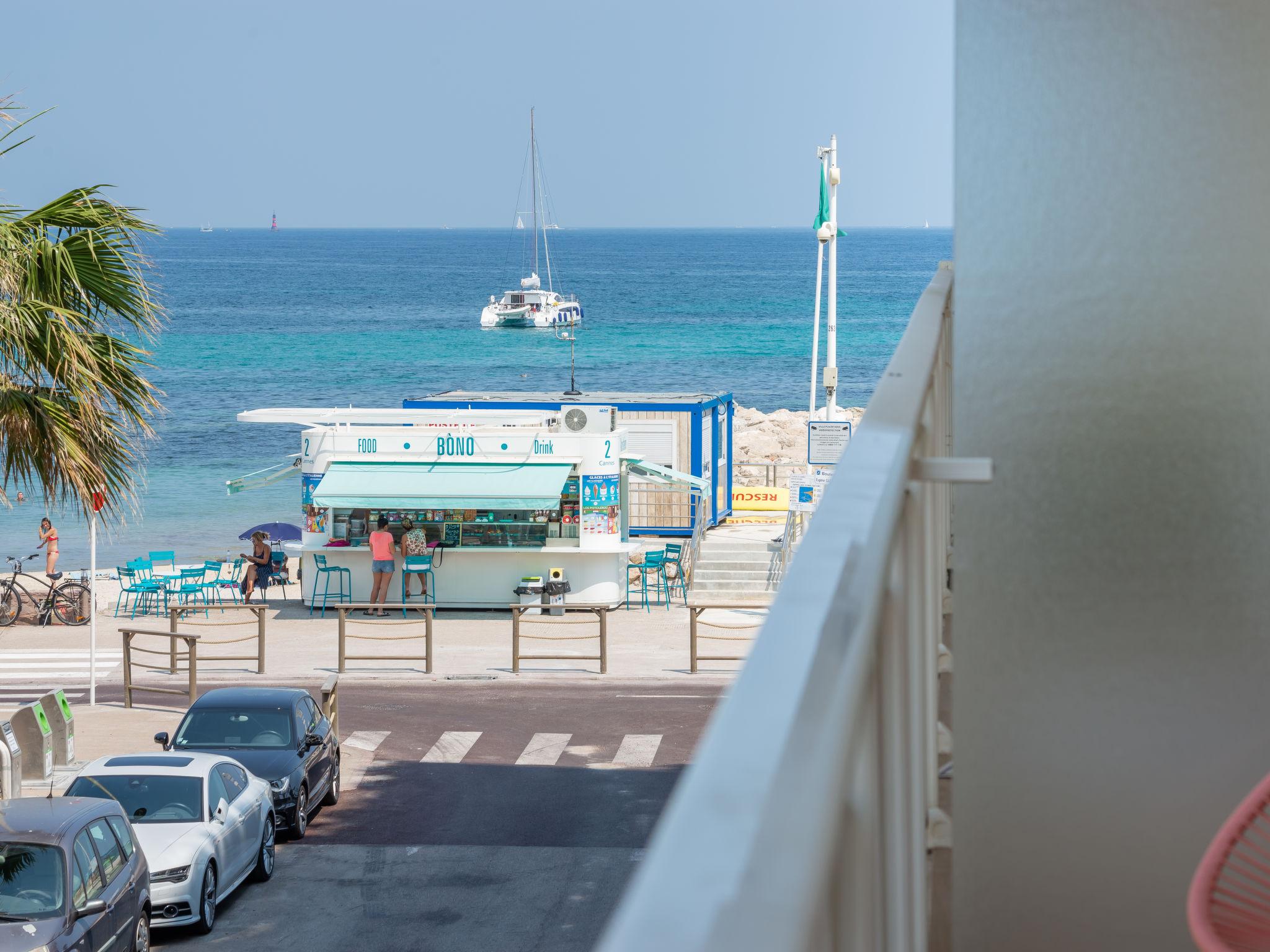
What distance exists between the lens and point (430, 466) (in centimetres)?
2503

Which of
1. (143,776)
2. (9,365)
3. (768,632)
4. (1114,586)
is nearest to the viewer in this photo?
(768,632)

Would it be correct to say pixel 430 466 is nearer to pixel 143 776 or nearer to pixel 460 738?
pixel 460 738

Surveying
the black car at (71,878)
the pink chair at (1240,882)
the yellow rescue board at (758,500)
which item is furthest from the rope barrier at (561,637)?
the pink chair at (1240,882)

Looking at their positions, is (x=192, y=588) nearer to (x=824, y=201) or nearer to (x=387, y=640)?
(x=387, y=640)

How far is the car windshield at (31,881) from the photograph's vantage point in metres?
9.23

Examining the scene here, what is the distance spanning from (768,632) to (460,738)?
1682 cm

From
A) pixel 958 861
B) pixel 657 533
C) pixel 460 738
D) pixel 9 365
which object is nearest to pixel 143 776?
pixel 9 365

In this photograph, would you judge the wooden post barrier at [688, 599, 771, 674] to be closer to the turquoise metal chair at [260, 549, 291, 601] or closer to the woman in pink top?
the woman in pink top

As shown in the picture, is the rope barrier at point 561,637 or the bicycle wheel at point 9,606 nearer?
the rope barrier at point 561,637

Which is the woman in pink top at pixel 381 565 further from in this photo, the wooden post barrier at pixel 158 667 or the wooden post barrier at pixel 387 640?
the wooden post barrier at pixel 158 667

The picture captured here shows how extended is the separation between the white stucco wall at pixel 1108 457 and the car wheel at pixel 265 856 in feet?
34.1

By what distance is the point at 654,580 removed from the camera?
27.5m

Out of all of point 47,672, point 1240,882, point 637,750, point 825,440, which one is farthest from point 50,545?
point 1240,882

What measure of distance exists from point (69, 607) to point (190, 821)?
15.1 metres
